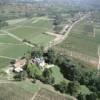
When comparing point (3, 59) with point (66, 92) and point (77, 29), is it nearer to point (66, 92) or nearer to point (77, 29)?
point (66, 92)

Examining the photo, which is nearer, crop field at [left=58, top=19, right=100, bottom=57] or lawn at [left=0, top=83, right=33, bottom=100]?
lawn at [left=0, top=83, right=33, bottom=100]

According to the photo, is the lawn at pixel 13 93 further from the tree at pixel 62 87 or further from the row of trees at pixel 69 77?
the tree at pixel 62 87

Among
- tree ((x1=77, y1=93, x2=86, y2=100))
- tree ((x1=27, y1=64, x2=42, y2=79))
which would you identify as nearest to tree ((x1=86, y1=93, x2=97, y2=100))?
tree ((x1=77, y1=93, x2=86, y2=100))

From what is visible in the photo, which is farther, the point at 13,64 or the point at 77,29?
the point at 77,29

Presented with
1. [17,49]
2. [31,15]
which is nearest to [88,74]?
[17,49]

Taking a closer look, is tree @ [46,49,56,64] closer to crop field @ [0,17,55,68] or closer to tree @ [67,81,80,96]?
crop field @ [0,17,55,68]

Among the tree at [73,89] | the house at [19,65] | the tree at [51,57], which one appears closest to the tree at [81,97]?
the tree at [73,89]

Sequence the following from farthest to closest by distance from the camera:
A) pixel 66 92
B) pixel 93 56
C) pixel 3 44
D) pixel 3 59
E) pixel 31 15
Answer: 1. pixel 31 15
2. pixel 3 44
3. pixel 93 56
4. pixel 3 59
5. pixel 66 92
